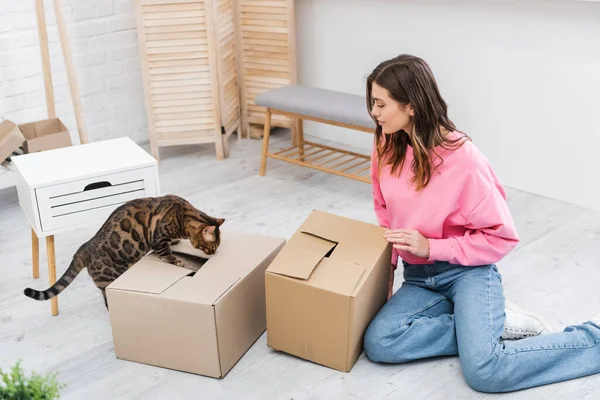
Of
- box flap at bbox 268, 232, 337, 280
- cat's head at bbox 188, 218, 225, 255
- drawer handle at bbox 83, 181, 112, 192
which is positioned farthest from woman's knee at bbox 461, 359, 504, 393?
drawer handle at bbox 83, 181, 112, 192

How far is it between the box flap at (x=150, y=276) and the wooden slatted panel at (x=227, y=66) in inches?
63.7

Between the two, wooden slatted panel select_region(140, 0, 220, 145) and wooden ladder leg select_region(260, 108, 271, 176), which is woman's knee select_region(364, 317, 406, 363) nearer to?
wooden ladder leg select_region(260, 108, 271, 176)

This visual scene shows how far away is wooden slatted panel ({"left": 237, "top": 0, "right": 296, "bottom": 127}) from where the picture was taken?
340 centimetres

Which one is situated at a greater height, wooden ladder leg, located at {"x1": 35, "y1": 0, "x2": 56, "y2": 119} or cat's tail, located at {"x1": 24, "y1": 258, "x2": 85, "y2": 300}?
wooden ladder leg, located at {"x1": 35, "y1": 0, "x2": 56, "y2": 119}

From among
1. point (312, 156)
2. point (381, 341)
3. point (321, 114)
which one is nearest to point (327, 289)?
point (381, 341)

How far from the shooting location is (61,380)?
73.8 inches

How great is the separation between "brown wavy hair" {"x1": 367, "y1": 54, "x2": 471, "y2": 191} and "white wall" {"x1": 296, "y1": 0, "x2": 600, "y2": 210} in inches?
44.6

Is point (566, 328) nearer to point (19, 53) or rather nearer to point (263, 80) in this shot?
point (263, 80)

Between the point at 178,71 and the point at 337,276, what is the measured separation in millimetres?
1857

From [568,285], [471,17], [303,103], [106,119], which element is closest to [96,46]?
[106,119]

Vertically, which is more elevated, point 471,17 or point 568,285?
point 471,17

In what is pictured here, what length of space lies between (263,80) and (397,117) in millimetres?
1869

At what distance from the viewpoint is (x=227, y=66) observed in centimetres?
347

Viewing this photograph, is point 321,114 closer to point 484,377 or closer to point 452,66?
point 452,66
